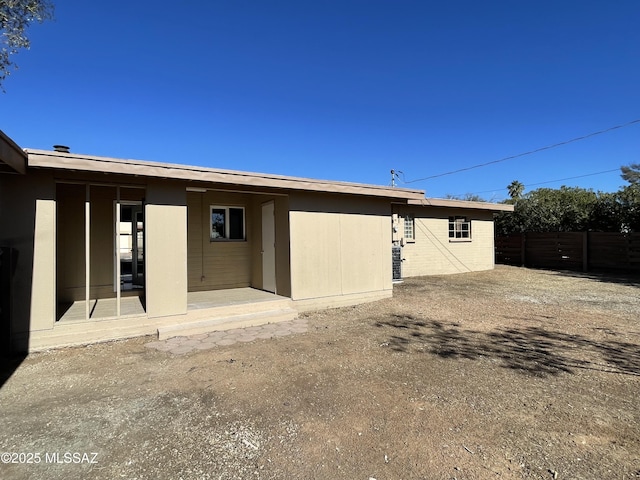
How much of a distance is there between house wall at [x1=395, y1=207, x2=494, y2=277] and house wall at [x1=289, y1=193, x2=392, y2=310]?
16.2 feet

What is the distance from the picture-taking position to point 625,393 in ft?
10.7

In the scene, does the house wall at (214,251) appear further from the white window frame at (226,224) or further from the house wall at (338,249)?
the house wall at (338,249)

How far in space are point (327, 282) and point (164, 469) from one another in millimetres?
5316

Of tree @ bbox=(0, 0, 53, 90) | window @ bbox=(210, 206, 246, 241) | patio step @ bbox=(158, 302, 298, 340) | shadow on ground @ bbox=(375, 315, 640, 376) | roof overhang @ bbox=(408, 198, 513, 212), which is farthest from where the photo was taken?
roof overhang @ bbox=(408, 198, 513, 212)

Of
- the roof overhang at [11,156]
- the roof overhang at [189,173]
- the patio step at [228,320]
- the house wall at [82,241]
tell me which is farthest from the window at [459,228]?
the roof overhang at [11,156]

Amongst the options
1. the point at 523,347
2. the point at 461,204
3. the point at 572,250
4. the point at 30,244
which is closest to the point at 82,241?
the point at 30,244

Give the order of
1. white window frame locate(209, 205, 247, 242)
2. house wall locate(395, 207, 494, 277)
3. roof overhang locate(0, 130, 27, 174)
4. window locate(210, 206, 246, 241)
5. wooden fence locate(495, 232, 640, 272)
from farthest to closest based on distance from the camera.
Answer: house wall locate(395, 207, 494, 277) < wooden fence locate(495, 232, 640, 272) < window locate(210, 206, 246, 241) < white window frame locate(209, 205, 247, 242) < roof overhang locate(0, 130, 27, 174)

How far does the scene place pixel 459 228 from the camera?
14.4m

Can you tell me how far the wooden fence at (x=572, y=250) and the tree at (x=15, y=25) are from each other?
1929cm

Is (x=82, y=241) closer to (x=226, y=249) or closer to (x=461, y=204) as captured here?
(x=226, y=249)

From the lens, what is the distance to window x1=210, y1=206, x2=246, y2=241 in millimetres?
8352

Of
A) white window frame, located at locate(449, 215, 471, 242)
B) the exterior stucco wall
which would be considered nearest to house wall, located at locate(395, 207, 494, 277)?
white window frame, located at locate(449, 215, 471, 242)

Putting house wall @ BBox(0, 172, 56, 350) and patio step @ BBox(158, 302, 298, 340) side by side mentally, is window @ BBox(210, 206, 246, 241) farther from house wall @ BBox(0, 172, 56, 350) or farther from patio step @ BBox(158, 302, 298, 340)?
house wall @ BBox(0, 172, 56, 350)

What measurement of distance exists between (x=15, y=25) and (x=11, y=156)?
7031 millimetres
